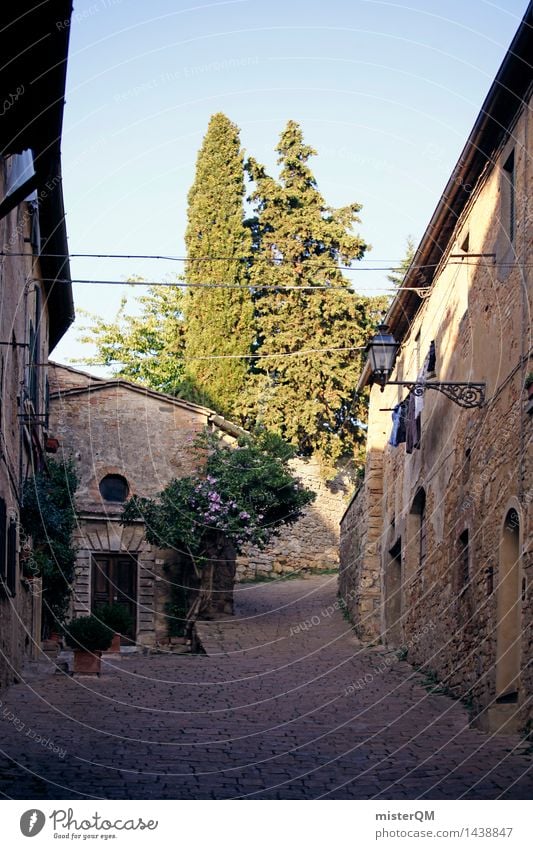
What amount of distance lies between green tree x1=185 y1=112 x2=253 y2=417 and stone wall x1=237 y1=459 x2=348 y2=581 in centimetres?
321

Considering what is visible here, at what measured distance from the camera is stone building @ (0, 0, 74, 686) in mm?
10156

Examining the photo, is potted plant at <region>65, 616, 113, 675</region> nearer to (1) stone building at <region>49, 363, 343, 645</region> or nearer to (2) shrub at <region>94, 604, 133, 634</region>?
(2) shrub at <region>94, 604, 133, 634</region>

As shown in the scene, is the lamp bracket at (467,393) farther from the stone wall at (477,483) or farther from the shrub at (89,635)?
the shrub at (89,635)

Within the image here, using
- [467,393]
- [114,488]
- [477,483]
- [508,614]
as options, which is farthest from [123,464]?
[508,614]

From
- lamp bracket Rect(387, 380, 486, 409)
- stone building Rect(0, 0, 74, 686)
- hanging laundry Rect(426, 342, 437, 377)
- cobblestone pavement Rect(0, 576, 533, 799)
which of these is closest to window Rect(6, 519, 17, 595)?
stone building Rect(0, 0, 74, 686)

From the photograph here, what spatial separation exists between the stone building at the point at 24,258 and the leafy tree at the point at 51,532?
14.0 inches

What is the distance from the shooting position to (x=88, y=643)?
16250 millimetres

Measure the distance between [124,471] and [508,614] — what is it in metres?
15.7

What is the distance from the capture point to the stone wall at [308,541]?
103 ft

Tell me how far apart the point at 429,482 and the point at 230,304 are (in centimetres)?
1901

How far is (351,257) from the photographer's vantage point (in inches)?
1387

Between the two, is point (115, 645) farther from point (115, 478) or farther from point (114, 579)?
point (115, 478)

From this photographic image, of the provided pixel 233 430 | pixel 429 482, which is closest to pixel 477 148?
pixel 429 482

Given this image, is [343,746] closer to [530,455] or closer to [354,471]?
[530,455]
